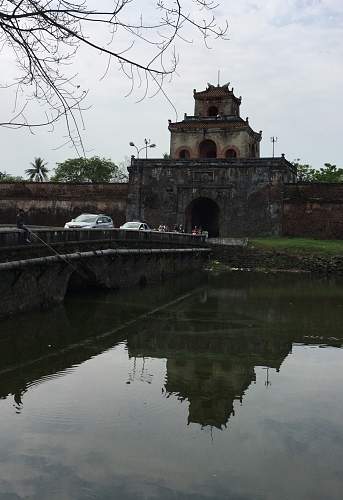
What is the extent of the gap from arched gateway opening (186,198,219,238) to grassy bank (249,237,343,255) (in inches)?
290

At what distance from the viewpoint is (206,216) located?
136 feet

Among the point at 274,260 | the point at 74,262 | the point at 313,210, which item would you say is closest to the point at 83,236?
the point at 74,262

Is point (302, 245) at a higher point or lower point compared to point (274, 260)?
higher

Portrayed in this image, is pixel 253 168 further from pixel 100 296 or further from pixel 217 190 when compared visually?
pixel 100 296

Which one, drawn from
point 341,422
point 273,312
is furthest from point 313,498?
point 273,312

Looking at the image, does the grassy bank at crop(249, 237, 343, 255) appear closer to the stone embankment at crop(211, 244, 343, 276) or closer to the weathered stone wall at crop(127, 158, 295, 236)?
the stone embankment at crop(211, 244, 343, 276)

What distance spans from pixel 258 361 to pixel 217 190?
1039 inches

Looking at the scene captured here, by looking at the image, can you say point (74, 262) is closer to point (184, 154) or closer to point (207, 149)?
point (184, 154)

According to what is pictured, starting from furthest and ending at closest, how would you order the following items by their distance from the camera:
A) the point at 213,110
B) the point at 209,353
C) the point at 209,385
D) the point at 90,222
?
the point at 213,110
the point at 90,222
the point at 209,353
the point at 209,385

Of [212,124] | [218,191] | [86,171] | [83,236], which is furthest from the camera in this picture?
[86,171]

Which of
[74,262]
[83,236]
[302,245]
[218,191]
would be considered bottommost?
[74,262]

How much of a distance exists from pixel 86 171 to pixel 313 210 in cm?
3182

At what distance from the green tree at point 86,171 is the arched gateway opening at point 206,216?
70.9 ft

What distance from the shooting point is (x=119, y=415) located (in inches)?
284
